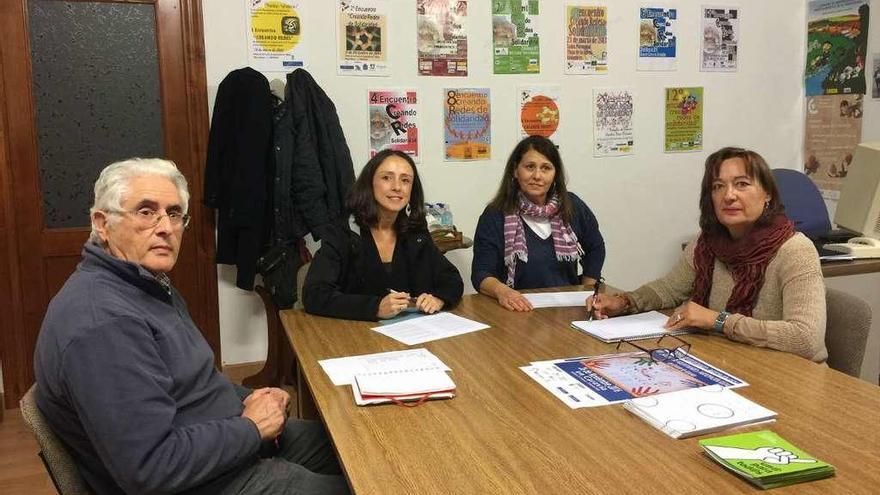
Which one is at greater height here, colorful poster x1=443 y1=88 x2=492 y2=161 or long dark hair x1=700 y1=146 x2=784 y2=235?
colorful poster x1=443 y1=88 x2=492 y2=161

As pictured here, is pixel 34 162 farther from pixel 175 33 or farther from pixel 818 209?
pixel 818 209

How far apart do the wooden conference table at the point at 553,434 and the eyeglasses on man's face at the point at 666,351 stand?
0.11 feet

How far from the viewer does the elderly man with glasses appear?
4.00 feet

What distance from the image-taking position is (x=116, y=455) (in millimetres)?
1216

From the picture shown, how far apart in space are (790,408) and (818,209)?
2.45 meters

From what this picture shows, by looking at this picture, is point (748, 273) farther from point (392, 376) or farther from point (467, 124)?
point (467, 124)

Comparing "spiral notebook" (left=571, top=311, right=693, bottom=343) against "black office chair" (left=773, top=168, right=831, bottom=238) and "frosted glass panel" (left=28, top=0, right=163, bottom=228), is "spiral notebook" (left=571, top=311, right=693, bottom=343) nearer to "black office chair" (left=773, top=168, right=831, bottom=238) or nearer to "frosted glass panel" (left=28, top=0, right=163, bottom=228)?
"black office chair" (left=773, top=168, right=831, bottom=238)

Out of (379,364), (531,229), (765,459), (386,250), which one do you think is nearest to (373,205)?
(386,250)

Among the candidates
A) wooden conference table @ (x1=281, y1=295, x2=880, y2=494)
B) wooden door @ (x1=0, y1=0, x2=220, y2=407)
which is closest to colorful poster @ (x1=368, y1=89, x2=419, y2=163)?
wooden door @ (x1=0, y1=0, x2=220, y2=407)

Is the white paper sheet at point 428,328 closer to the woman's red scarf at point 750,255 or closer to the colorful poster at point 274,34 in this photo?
the woman's red scarf at point 750,255

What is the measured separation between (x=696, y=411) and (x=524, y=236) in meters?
1.50

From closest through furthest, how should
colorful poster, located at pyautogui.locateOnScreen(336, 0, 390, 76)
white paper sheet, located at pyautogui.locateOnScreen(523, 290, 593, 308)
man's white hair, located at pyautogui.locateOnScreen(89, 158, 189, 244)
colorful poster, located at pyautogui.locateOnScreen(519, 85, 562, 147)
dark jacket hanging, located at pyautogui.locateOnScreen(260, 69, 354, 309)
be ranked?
man's white hair, located at pyautogui.locateOnScreen(89, 158, 189, 244) → white paper sheet, located at pyautogui.locateOnScreen(523, 290, 593, 308) → dark jacket hanging, located at pyautogui.locateOnScreen(260, 69, 354, 309) → colorful poster, located at pyautogui.locateOnScreen(336, 0, 390, 76) → colorful poster, located at pyautogui.locateOnScreen(519, 85, 562, 147)

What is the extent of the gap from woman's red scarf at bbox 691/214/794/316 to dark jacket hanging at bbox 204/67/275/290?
199 centimetres

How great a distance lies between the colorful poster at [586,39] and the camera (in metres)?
3.90
